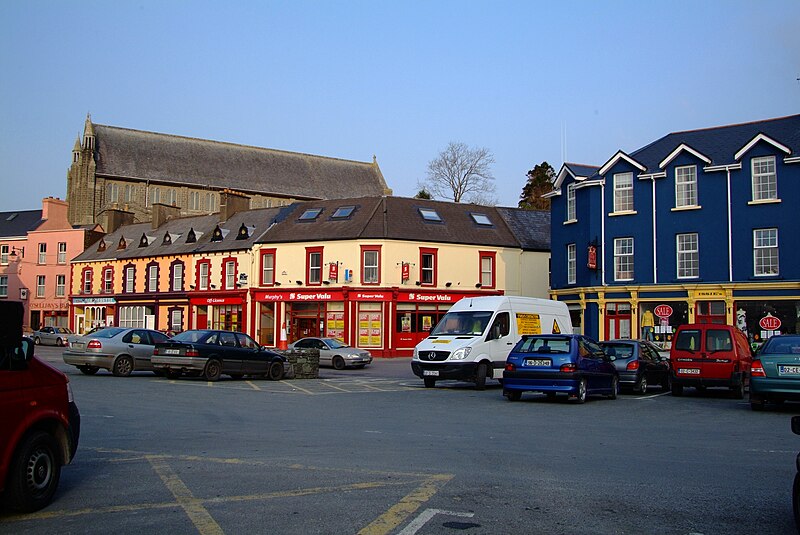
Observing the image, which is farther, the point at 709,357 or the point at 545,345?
the point at 709,357

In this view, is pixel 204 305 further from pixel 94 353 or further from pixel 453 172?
pixel 453 172

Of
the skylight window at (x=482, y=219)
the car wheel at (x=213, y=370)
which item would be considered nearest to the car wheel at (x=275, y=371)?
the car wheel at (x=213, y=370)

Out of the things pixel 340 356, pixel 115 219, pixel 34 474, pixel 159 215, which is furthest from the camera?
pixel 115 219

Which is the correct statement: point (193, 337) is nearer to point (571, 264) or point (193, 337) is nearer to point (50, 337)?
point (571, 264)

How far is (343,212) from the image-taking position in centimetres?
4838

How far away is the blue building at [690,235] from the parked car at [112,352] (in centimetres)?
2138

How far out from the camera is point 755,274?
3434cm

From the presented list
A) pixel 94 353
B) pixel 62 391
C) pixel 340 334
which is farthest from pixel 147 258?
pixel 62 391

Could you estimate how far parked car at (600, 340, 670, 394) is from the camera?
2027cm

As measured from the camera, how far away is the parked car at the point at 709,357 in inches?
745

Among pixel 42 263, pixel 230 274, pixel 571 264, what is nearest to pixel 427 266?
pixel 571 264

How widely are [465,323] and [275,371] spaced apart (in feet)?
22.6

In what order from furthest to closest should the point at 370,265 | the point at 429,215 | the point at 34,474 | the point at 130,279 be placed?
the point at 130,279, the point at 429,215, the point at 370,265, the point at 34,474

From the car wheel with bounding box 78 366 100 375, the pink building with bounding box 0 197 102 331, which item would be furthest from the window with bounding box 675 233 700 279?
the pink building with bounding box 0 197 102 331
